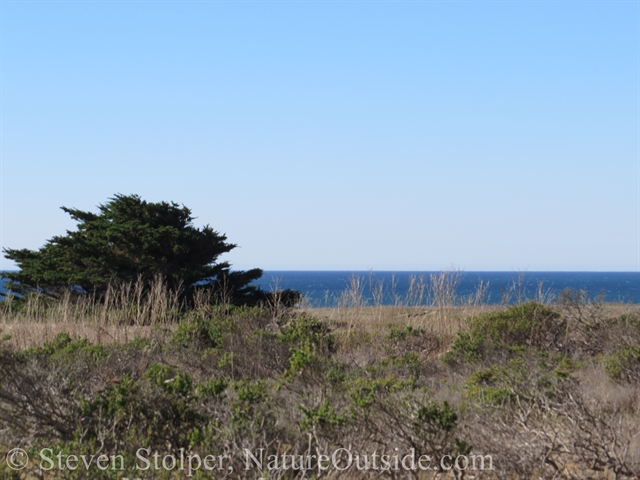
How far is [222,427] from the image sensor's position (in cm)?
418

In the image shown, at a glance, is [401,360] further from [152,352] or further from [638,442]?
[638,442]

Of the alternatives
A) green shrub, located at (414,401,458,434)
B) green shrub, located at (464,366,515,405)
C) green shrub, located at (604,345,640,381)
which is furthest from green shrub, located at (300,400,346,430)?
green shrub, located at (604,345,640,381)

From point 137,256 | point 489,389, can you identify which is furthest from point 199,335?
point 137,256

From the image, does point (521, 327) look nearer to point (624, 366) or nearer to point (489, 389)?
point (624, 366)

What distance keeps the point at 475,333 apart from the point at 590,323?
2.18m

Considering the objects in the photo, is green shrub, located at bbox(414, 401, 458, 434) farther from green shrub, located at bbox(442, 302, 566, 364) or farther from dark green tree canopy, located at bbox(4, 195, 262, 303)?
A: dark green tree canopy, located at bbox(4, 195, 262, 303)

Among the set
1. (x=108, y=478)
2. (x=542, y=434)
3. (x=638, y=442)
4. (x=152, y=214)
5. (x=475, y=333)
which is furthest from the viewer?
(x=152, y=214)

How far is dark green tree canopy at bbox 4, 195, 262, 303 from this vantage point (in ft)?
55.8

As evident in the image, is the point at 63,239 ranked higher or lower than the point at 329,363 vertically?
higher

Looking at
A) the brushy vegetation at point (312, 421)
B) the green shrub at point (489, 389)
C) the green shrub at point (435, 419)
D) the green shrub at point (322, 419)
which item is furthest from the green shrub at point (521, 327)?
the green shrub at point (322, 419)

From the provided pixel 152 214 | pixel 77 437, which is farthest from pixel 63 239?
pixel 77 437

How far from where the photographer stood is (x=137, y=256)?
55.9 feet

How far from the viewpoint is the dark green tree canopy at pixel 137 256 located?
17016mm

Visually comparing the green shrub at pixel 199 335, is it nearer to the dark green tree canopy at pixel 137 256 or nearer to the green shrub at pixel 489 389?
the green shrub at pixel 489 389
